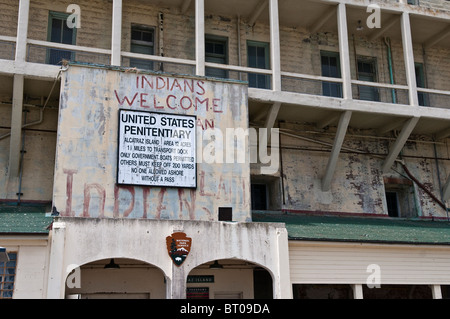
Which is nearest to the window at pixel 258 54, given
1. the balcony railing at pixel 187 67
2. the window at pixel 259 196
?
the balcony railing at pixel 187 67

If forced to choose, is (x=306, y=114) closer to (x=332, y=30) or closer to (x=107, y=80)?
(x=332, y=30)

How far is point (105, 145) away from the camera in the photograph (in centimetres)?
1573

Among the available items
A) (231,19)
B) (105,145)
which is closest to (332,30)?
(231,19)

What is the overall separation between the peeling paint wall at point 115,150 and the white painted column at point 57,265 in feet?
4.22

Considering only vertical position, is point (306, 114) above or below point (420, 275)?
above

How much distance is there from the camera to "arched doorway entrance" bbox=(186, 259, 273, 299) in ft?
56.3

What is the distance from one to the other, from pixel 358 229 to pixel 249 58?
7.82 m

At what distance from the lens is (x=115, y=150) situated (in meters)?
15.8

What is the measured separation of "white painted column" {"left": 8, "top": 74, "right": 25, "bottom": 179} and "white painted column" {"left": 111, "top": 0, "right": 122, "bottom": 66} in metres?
2.76

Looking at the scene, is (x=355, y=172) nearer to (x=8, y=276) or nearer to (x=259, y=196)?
(x=259, y=196)

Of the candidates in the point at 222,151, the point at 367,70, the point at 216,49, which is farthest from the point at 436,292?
the point at 216,49
